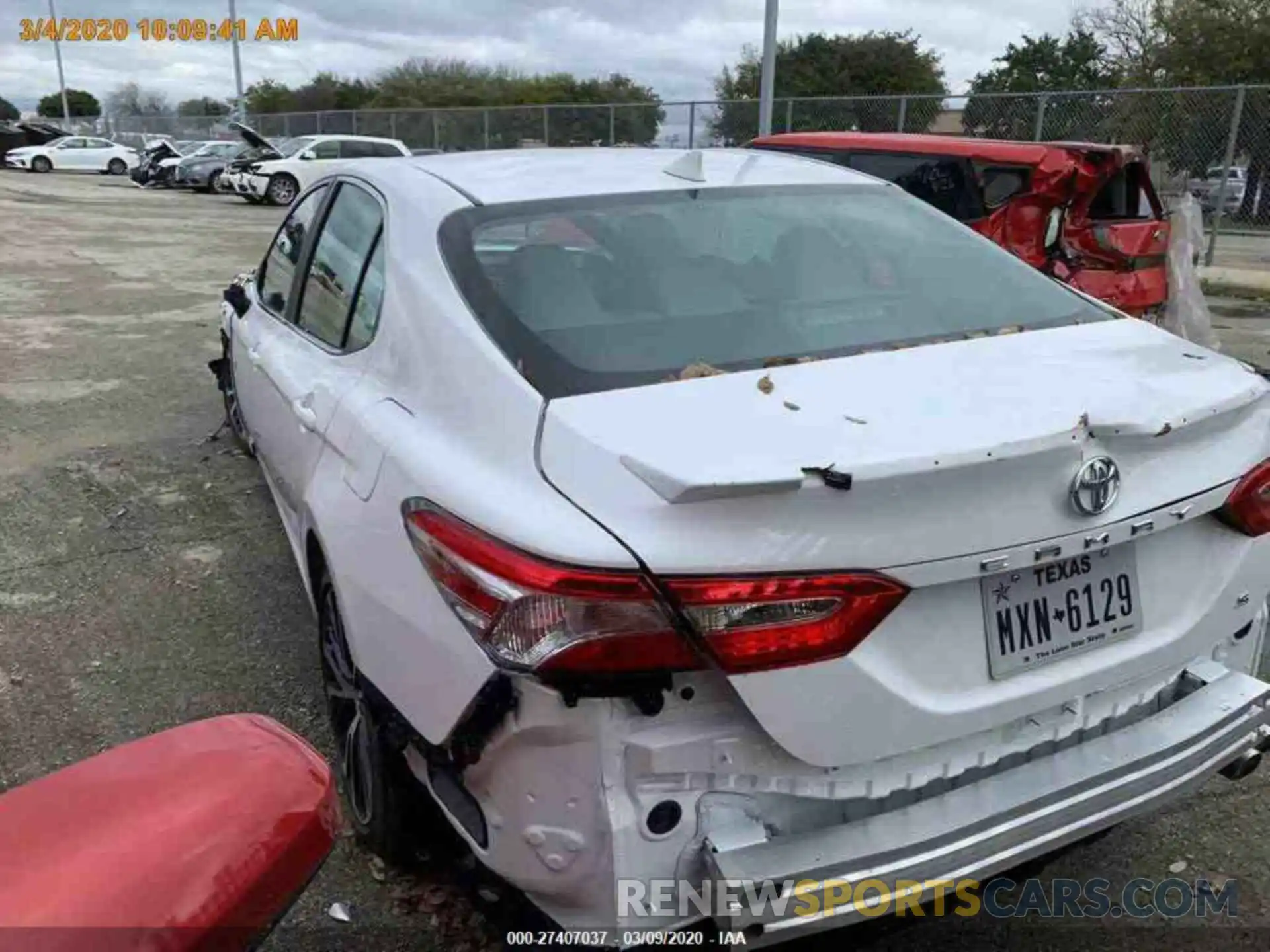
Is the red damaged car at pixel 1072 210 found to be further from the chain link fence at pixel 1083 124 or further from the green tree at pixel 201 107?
the green tree at pixel 201 107

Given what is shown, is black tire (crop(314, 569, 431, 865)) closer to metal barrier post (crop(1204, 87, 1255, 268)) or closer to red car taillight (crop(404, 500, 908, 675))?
red car taillight (crop(404, 500, 908, 675))

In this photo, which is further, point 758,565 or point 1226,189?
point 1226,189

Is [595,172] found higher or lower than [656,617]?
higher

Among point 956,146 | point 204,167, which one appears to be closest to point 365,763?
point 956,146

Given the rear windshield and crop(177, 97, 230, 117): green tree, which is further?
crop(177, 97, 230, 117): green tree

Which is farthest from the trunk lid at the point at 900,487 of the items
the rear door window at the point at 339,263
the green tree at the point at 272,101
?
the green tree at the point at 272,101

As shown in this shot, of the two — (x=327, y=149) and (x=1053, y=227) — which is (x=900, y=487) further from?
(x=327, y=149)

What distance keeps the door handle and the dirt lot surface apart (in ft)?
3.29

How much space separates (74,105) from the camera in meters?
80.9

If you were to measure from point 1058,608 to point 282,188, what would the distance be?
83.3 ft

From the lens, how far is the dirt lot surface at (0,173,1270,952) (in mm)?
2607

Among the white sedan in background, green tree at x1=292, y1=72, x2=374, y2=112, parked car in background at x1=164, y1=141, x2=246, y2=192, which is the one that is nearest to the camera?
parked car in background at x1=164, y1=141, x2=246, y2=192

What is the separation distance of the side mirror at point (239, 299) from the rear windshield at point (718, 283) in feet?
6.65

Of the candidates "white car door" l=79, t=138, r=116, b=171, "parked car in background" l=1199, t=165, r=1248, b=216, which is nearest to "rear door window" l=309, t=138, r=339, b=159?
"parked car in background" l=1199, t=165, r=1248, b=216
